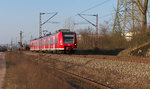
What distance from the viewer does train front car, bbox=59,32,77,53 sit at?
2652cm

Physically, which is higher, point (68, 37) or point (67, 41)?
point (68, 37)

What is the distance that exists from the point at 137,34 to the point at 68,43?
329 inches

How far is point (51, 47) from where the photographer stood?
31.6m

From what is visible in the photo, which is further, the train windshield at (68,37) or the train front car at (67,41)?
the train windshield at (68,37)

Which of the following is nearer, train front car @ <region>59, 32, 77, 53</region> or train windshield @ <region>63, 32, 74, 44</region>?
train front car @ <region>59, 32, 77, 53</region>

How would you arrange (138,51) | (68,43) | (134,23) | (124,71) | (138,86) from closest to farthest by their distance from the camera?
(138,86) → (124,71) → (138,51) → (68,43) → (134,23)

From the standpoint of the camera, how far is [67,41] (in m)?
26.8

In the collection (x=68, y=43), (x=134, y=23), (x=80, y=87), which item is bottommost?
(x=80, y=87)

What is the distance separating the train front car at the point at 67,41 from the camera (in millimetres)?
26522

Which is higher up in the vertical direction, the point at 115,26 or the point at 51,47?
the point at 115,26

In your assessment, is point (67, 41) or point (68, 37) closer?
point (67, 41)

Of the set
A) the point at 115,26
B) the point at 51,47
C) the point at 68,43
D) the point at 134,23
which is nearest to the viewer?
the point at 68,43

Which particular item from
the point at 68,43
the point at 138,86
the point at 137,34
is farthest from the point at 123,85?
the point at 68,43

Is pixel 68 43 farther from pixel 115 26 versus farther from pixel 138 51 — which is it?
pixel 115 26
